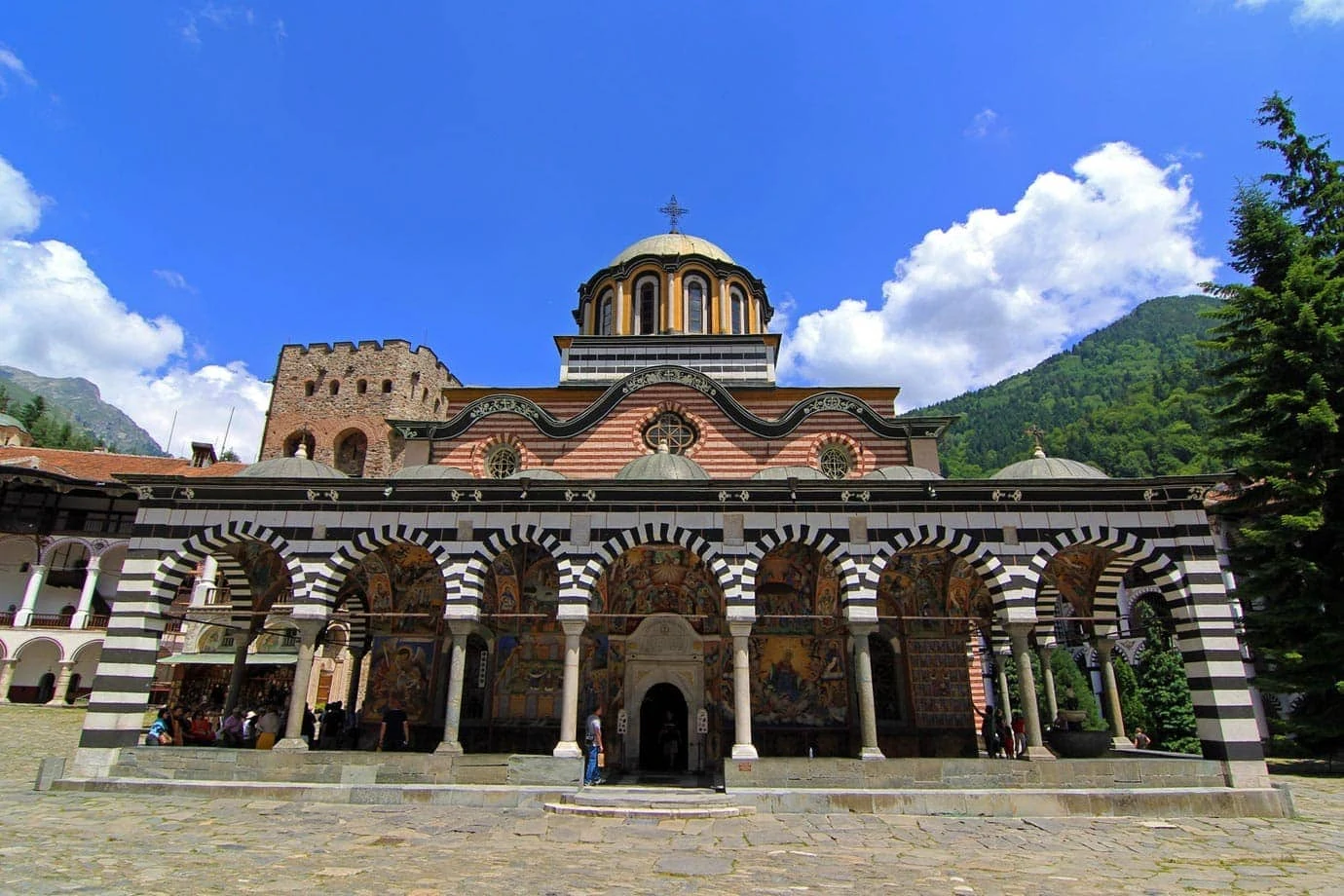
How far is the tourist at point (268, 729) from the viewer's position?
1291 cm

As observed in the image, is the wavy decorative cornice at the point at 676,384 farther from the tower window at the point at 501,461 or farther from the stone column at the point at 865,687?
the stone column at the point at 865,687

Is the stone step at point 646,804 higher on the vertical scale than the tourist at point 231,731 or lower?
lower

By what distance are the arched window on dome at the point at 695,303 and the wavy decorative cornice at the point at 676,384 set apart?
5073 millimetres

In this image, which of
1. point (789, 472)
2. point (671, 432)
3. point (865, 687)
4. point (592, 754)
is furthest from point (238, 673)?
point (865, 687)

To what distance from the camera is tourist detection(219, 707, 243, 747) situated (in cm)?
1375

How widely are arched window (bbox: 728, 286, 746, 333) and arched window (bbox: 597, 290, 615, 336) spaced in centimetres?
366

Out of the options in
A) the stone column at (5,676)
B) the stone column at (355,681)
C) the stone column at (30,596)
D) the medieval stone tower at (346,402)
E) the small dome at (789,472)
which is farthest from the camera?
the medieval stone tower at (346,402)

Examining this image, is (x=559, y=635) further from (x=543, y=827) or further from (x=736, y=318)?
(x=736, y=318)

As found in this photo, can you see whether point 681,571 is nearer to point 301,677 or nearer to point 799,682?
point 799,682

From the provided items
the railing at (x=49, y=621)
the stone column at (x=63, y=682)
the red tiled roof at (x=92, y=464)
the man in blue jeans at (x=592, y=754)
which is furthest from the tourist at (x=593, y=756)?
the railing at (x=49, y=621)

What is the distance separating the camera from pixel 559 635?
1513cm

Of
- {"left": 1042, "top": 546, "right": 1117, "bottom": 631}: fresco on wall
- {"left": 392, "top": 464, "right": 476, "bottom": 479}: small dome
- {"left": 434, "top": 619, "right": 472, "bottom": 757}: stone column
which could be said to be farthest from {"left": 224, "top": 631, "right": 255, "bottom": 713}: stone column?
{"left": 1042, "top": 546, "right": 1117, "bottom": 631}: fresco on wall

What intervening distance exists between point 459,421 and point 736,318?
9.39m

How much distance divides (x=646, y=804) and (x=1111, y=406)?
2914 inches
